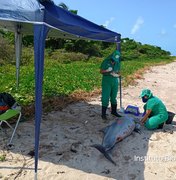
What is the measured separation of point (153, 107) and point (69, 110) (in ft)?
8.04

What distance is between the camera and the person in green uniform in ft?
21.4

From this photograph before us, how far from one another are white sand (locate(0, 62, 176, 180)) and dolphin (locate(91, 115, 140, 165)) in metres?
0.10

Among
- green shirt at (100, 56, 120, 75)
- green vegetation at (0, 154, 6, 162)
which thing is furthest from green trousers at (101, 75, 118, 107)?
green vegetation at (0, 154, 6, 162)

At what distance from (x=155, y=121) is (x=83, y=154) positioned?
80.1 inches

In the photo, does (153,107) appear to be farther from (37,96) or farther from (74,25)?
(37,96)

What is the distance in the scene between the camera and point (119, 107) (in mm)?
8836

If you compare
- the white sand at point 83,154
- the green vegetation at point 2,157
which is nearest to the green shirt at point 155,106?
the white sand at point 83,154

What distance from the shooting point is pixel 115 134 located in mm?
5711

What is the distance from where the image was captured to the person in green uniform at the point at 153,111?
652cm

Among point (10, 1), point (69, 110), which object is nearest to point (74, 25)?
point (10, 1)

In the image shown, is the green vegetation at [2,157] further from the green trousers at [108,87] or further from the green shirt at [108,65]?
the green shirt at [108,65]

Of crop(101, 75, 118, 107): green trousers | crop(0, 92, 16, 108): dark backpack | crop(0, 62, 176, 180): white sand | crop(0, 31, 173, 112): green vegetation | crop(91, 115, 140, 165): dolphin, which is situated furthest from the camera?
crop(0, 31, 173, 112): green vegetation

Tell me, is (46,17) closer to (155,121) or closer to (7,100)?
(7,100)

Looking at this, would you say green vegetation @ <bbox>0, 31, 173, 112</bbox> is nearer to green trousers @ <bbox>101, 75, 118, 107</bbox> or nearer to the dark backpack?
green trousers @ <bbox>101, 75, 118, 107</bbox>
